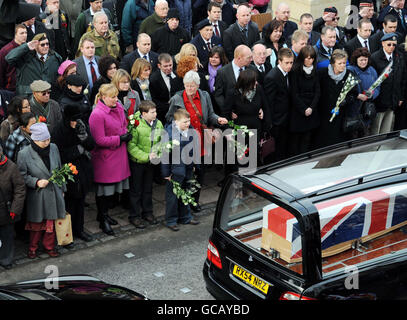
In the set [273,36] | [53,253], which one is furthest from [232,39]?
[53,253]

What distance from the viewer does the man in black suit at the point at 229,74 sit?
11508 millimetres

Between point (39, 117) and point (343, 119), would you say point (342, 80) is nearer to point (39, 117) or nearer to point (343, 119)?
point (343, 119)

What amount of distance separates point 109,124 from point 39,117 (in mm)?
945

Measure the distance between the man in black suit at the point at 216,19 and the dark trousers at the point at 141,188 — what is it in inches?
150

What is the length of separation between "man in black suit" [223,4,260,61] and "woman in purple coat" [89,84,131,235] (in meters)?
3.64

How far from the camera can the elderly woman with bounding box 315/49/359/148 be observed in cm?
1212

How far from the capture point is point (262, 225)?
7.53 meters

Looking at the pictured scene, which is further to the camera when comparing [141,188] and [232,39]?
[232,39]

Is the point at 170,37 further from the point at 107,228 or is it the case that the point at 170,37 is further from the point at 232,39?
the point at 107,228

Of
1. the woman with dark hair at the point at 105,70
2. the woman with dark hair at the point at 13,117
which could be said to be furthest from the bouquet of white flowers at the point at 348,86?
the woman with dark hair at the point at 13,117

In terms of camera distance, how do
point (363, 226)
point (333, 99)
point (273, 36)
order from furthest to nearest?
point (273, 36) < point (333, 99) < point (363, 226)

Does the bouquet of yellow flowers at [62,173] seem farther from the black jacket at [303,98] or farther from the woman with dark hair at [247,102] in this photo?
the black jacket at [303,98]

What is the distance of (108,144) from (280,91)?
3.31 meters

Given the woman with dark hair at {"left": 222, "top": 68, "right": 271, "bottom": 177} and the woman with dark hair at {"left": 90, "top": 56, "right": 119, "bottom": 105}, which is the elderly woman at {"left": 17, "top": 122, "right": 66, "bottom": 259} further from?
the woman with dark hair at {"left": 222, "top": 68, "right": 271, "bottom": 177}
